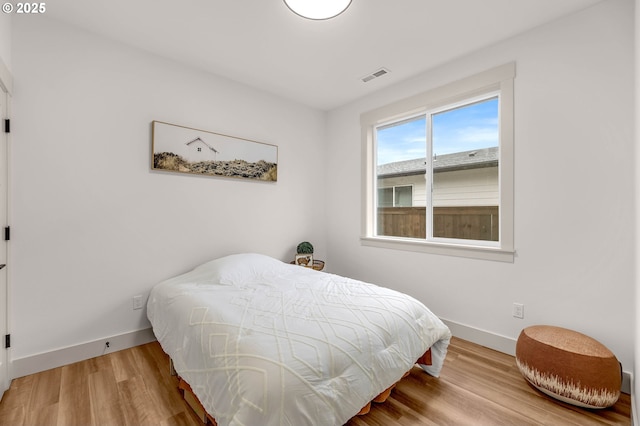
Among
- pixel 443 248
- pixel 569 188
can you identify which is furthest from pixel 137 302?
pixel 569 188

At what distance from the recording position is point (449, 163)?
2.84 meters

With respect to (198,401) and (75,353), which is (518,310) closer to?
(198,401)

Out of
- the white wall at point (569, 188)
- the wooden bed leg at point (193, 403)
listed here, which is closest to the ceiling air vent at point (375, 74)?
the white wall at point (569, 188)

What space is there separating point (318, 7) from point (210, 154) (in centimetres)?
171

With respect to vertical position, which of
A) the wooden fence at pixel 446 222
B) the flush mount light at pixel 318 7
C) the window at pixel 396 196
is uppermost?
the flush mount light at pixel 318 7

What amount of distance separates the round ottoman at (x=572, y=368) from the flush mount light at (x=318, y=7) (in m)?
2.54

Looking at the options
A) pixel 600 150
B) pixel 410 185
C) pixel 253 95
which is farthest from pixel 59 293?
pixel 600 150

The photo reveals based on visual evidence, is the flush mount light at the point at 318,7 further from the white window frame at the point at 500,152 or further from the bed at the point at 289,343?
the bed at the point at 289,343

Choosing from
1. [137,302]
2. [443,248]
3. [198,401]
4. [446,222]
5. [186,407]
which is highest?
[446,222]

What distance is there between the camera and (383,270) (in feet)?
10.6

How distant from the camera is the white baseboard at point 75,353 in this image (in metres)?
1.95

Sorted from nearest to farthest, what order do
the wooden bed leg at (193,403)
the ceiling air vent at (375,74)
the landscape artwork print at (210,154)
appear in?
the wooden bed leg at (193,403), the landscape artwork print at (210,154), the ceiling air vent at (375,74)

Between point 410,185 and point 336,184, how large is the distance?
103cm

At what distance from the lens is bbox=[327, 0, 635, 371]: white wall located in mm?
1829
